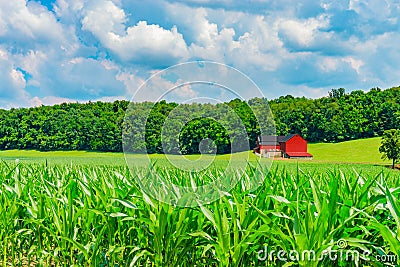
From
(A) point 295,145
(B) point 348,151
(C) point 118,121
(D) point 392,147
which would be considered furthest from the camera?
(B) point 348,151

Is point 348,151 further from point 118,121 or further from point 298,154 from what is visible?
point 118,121

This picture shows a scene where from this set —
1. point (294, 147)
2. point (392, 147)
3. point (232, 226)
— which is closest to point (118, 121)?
point (294, 147)

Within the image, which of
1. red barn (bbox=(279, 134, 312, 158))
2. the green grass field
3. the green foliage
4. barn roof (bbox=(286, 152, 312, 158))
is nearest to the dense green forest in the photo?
red barn (bbox=(279, 134, 312, 158))

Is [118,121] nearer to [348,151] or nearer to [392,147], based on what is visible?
[348,151]

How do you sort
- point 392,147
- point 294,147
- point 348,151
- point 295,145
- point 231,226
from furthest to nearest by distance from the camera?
point 348,151 < point 294,147 < point 295,145 < point 392,147 < point 231,226

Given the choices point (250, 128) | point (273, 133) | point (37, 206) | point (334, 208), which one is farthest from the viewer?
point (250, 128)

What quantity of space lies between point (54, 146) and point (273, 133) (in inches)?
2609

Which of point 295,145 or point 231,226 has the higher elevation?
point 295,145

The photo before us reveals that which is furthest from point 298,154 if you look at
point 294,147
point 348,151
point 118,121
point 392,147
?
point 118,121

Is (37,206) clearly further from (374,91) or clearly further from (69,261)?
(374,91)

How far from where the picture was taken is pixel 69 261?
400 cm

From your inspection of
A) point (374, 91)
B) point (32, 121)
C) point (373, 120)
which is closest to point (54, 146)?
point (32, 121)

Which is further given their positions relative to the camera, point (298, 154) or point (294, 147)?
point (294, 147)

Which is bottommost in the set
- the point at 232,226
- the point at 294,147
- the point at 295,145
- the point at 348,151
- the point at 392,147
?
the point at 232,226
